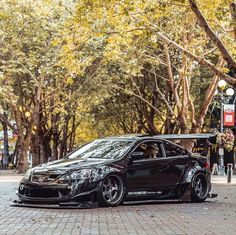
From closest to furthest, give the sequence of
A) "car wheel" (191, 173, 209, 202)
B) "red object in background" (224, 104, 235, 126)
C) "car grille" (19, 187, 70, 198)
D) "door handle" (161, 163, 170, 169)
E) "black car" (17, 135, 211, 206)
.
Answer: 1. "car grille" (19, 187, 70, 198)
2. "black car" (17, 135, 211, 206)
3. "door handle" (161, 163, 170, 169)
4. "car wheel" (191, 173, 209, 202)
5. "red object in background" (224, 104, 235, 126)

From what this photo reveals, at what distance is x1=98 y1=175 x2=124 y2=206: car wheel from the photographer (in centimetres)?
1287

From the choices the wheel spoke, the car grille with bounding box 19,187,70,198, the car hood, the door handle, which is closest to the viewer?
the car grille with bounding box 19,187,70,198

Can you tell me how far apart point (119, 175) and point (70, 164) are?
1051 millimetres

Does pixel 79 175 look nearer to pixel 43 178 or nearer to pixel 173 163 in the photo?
pixel 43 178

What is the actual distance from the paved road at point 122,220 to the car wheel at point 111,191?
0.22m

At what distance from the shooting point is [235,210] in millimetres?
13250

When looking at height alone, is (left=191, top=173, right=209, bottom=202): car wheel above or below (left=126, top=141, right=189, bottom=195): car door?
below

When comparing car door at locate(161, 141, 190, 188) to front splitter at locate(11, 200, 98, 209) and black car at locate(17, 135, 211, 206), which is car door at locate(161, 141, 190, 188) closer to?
black car at locate(17, 135, 211, 206)

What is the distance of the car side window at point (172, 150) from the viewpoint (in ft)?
49.0

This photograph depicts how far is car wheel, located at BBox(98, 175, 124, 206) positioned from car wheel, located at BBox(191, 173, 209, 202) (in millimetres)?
2393

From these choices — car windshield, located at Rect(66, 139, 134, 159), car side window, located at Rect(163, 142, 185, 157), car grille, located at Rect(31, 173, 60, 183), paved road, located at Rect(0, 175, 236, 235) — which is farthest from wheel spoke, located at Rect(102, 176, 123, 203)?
car side window, located at Rect(163, 142, 185, 157)

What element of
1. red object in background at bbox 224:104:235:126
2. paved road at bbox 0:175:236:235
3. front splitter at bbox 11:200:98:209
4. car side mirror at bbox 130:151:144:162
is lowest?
paved road at bbox 0:175:236:235

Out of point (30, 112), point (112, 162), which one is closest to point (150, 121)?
point (30, 112)

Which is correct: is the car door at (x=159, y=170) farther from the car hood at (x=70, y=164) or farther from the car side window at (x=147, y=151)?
the car hood at (x=70, y=164)
